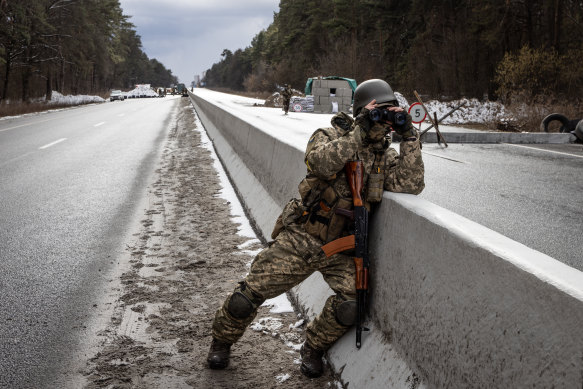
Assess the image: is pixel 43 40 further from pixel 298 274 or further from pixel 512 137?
pixel 298 274

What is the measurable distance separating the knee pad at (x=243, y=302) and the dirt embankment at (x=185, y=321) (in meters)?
0.37

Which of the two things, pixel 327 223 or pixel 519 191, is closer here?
pixel 327 223

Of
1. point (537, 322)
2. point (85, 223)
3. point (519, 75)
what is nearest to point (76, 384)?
point (537, 322)

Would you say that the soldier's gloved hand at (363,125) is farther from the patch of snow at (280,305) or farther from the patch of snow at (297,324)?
the patch of snow at (280,305)

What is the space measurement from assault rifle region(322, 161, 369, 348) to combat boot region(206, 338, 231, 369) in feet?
2.68

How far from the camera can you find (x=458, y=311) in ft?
6.77

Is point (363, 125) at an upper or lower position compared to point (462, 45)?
lower

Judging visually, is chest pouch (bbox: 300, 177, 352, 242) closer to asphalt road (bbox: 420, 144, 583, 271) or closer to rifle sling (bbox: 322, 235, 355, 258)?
rifle sling (bbox: 322, 235, 355, 258)

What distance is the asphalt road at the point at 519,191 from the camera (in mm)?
6148

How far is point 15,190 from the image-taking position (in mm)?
8570

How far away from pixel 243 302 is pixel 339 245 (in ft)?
2.10

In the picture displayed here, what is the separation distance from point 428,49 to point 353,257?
149ft

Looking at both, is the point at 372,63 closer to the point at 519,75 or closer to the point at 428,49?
the point at 428,49

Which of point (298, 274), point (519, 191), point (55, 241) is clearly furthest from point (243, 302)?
point (519, 191)
